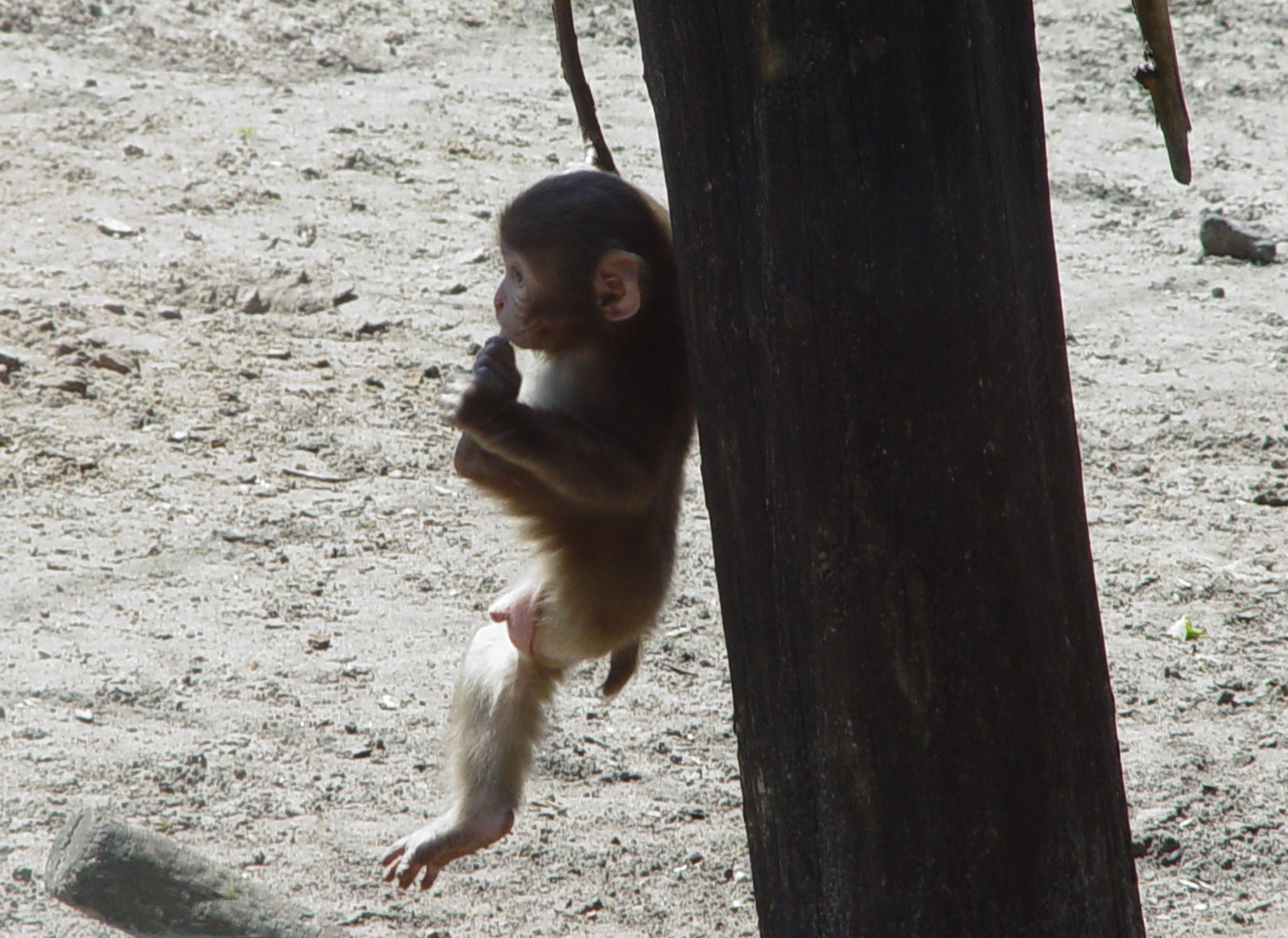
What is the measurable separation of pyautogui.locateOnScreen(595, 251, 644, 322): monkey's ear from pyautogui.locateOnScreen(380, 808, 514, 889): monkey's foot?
1.34 meters

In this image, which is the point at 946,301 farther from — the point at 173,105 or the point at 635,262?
the point at 173,105

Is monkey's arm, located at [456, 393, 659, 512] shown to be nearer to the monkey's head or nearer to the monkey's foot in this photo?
the monkey's head

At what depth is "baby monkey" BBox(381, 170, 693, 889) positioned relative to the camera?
354cm

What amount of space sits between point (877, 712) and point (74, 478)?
5241 millimetres

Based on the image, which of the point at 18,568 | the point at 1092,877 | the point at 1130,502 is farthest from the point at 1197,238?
the point at 1092,877

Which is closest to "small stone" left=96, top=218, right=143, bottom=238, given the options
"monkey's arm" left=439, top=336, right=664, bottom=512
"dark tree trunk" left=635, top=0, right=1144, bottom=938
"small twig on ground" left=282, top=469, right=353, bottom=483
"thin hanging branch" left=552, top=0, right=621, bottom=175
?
"small twig on ground" left=282, top=469, right=353, bottom=483

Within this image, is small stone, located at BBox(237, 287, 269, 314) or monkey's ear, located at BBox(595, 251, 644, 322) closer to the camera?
monkey's ear, located at BBox(595, 251, 644, 322)

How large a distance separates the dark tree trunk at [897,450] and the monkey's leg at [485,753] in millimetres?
1653

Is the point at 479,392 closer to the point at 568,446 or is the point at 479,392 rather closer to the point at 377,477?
the point at 568,446

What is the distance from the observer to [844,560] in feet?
8.04

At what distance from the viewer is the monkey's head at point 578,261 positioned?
3748mm

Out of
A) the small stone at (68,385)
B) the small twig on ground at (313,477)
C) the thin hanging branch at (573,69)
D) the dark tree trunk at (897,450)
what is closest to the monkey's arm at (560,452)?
the thin hanging branch at (573,69)

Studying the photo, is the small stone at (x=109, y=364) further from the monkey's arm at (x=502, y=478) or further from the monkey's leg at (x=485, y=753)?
the monkey's arm at (x=502, y=478)

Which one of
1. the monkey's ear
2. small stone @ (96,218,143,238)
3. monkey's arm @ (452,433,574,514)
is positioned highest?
the monkey's ear
